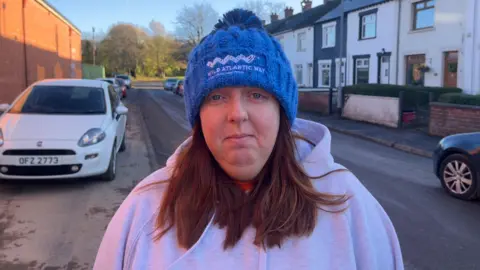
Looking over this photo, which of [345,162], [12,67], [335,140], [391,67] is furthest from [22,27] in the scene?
[391,67]

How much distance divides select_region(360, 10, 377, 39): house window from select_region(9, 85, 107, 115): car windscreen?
71.1 feet

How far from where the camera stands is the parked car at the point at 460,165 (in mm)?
6789

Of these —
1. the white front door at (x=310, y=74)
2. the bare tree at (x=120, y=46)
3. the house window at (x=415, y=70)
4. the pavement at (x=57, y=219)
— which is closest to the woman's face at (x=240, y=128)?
the pavement at (x=57, y=219)

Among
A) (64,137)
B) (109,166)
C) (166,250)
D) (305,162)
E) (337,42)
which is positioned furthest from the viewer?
(337,42)

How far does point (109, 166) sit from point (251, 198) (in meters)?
6.27

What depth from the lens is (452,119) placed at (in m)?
13.5

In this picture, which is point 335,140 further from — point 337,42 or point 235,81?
point 337,42

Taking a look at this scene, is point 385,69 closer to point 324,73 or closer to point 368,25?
point 368,25

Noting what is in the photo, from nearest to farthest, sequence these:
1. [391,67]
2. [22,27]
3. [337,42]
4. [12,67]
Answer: [12,67], [22,27], [391,67], [337,42]

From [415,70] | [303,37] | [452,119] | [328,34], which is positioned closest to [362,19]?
[328,34]

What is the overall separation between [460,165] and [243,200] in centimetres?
641

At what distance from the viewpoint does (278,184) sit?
5.15 ft

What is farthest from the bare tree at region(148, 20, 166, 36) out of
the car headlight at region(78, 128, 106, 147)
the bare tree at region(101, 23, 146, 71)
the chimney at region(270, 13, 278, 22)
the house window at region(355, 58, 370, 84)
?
the car headlight at region(78, 128, 106, 147)

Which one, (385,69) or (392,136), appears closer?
(392,136)
